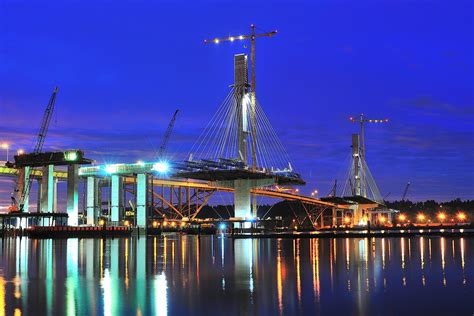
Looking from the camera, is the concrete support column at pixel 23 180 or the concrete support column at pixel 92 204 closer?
the concrete support column at pixel 23 180

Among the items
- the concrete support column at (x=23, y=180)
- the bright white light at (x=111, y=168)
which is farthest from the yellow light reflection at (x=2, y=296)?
the concrete support column at (x=23, y=180)

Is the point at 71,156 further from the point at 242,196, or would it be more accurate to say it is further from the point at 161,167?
the point at 242,196

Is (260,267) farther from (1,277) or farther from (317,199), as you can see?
(317,199)

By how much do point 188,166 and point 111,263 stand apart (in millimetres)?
66886

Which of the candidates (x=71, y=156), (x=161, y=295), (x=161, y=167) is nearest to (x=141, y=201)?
(x=161, y=167)

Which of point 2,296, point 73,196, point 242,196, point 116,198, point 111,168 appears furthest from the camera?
point 242,196

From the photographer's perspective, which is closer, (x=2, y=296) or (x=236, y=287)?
(x=2, y=296)

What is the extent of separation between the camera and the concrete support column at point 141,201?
104 meters

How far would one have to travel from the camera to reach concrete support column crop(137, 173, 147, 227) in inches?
4099

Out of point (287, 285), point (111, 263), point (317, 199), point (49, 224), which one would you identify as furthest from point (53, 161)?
point (317, 199)

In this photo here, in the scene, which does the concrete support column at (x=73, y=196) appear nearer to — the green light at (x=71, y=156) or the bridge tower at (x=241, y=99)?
the green light at (x=71, y=156)

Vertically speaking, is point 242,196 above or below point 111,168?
below

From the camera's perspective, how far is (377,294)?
22.6 meters

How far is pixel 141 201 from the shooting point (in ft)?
344
